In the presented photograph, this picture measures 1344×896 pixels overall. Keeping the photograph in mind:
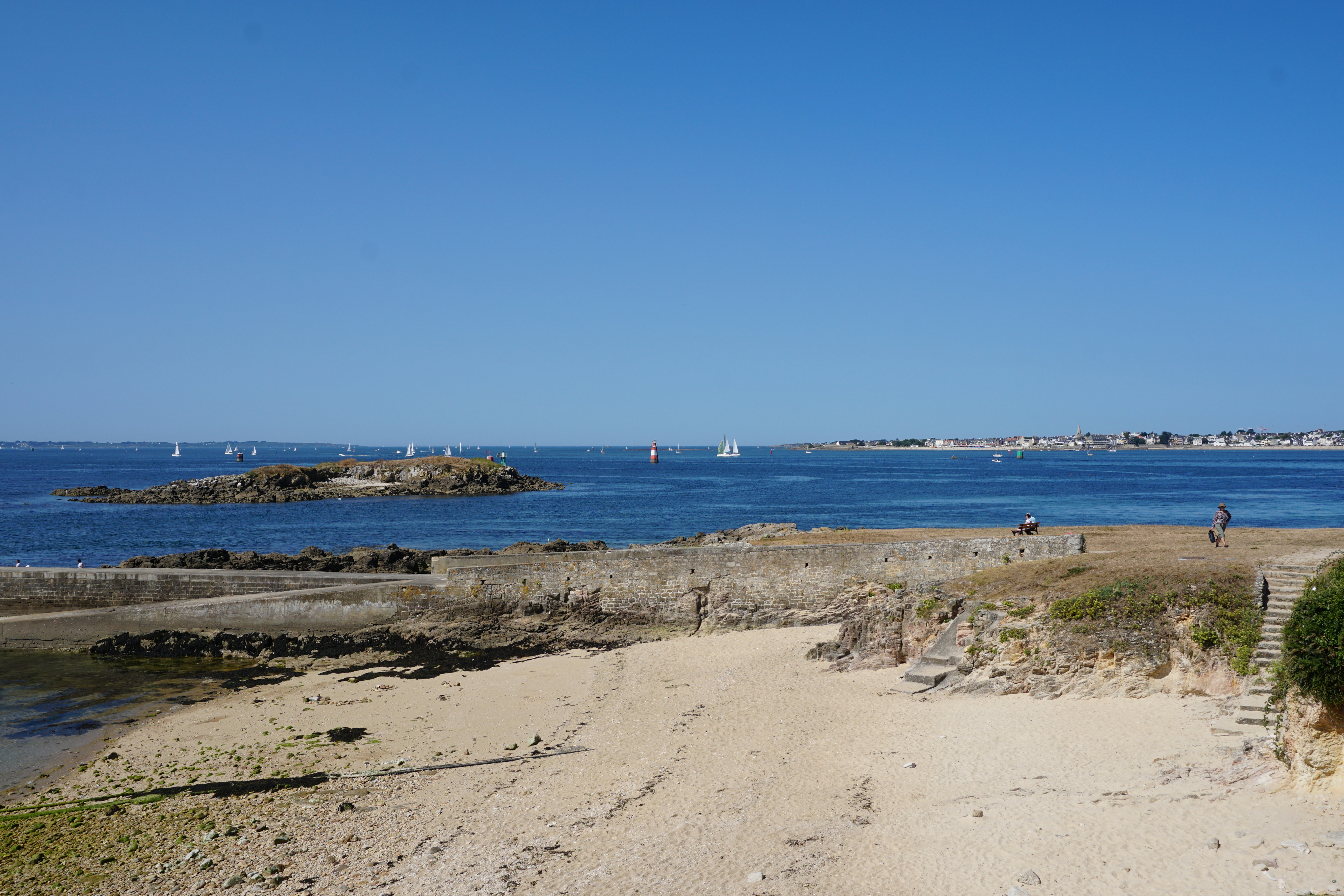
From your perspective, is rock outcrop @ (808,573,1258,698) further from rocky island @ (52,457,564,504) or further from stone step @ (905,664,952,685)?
rocky island @ (52,457,564,504)

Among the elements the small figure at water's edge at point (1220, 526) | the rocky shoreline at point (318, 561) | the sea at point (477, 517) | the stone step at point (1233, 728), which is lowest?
the sea at point (477, 517)

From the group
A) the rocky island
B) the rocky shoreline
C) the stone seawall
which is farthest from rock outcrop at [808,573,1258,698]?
the rocky island

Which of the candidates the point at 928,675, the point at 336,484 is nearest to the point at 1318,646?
the point at 928,675

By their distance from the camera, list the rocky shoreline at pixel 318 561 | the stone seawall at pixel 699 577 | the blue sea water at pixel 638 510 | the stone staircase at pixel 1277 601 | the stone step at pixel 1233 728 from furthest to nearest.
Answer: the blue sea water at pixel 638 510
the rocky shoreline at pixel 318 561
the stone seawall at pixel 699 577
the stone staircase at pixel 1277 601
the stone step at pixel 1233 728

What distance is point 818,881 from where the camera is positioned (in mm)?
8586

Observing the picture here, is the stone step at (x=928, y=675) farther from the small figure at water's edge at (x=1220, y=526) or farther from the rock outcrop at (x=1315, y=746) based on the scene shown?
the small figure at water's edge at (x=1220, y=526)

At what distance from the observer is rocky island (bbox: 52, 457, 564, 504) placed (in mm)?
71000

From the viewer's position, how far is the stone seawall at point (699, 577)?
851 inches

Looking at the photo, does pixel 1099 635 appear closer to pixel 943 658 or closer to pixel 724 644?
pixel 943 658

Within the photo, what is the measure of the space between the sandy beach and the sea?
2.95m

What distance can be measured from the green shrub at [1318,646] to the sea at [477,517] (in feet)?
56.0

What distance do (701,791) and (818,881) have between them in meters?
3.17

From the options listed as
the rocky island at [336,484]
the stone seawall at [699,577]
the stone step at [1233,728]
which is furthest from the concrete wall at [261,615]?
the rocky island at [336,484]

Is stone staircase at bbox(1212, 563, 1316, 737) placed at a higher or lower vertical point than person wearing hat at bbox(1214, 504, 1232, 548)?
lower
